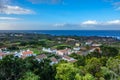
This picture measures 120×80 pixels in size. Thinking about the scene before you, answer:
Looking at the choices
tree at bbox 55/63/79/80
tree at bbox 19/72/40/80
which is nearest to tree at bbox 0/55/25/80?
Result: tree at bbox 19/72/40/80

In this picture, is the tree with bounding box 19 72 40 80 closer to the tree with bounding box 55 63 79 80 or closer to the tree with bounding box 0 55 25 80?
the tree with bounding box 0 55 25 80

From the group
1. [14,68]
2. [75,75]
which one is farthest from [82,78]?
[14,68]

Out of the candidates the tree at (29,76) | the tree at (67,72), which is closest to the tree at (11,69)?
the tree at (29,76)

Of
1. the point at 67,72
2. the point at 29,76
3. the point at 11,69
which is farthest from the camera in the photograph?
the point at 11,69

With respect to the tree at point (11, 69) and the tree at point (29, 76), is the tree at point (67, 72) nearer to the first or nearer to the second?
the tree at point (29, 76)

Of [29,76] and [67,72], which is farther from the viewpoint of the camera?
[67,72]

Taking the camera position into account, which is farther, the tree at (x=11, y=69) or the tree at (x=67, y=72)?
the tree at (x=11, y=69)

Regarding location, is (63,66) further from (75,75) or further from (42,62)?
(42,62)

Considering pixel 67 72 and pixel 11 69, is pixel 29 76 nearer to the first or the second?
pixel 11 69

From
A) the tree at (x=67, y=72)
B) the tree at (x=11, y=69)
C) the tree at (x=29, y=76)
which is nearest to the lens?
the tree at (x=29, y=76)

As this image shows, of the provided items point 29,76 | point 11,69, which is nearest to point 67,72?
point 29,76

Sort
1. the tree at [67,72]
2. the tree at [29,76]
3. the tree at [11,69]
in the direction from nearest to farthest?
the tree at [29,76] → the tree at [67,72] → the tree at [11,69]

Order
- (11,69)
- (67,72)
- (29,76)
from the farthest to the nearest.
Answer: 1. (11,69)
2. (67,72)
3. (29,76)
